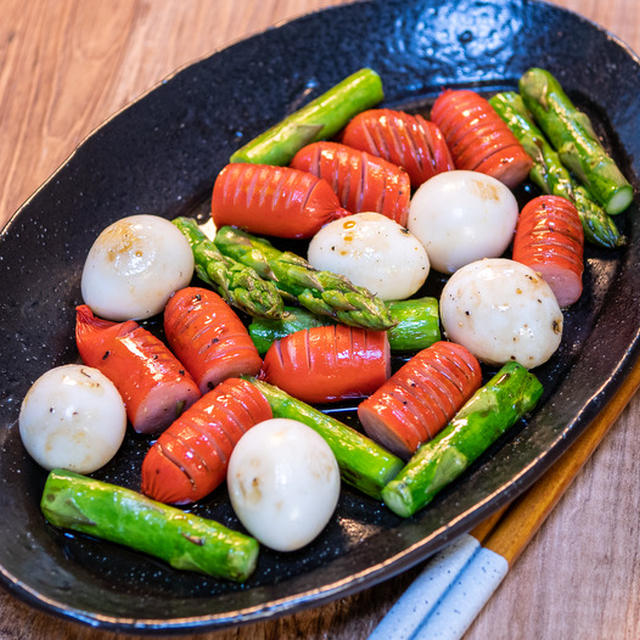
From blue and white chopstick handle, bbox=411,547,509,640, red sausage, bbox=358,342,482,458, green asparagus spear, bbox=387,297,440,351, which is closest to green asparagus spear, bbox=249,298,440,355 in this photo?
green asparagus spear, bbox=387,297,440,351

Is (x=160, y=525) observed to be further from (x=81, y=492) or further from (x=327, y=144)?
(x=327, y=144)

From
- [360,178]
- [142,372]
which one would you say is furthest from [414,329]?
[142,372]

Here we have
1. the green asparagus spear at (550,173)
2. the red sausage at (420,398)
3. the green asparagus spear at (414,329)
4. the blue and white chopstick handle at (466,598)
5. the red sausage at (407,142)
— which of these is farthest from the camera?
the red sausage at (407,142)

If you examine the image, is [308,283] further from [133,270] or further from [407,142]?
[407,142]

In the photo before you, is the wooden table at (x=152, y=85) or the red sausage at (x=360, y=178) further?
the red sausage at (x=360, y=178)

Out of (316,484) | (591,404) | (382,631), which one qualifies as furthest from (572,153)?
(382,631)

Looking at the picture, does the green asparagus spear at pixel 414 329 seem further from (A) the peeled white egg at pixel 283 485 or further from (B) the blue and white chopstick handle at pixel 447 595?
(B) the blue and white chopstick handle at pixel 447 595

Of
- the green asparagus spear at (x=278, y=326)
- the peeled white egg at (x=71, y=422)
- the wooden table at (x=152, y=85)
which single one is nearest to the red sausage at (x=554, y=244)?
the wooden table at (x=152, y=85)
